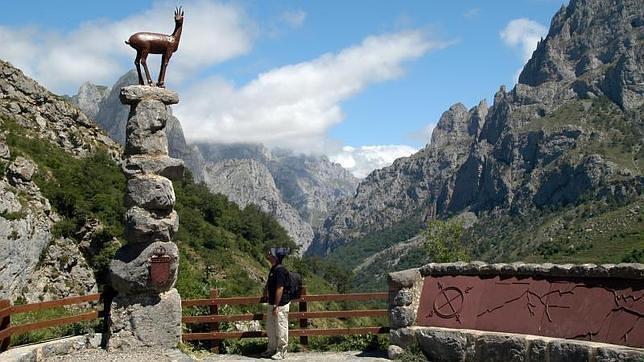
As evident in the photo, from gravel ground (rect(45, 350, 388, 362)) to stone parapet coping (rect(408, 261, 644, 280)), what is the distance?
1.81m

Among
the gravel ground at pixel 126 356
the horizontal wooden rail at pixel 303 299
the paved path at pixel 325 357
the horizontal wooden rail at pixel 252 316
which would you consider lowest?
the paved path at pixel 325 357

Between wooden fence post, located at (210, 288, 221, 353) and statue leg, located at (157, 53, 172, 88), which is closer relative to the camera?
wooden fence post, located at (210, 288, 221, 353)

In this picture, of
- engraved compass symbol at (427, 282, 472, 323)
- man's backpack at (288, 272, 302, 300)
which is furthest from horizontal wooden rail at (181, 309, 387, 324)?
engraved compass symbol at (427, 282, 472, 323)

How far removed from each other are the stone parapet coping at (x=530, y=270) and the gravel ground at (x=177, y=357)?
5.94ft

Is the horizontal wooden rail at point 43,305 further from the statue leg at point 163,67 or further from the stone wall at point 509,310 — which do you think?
the stone wall at point 509,310

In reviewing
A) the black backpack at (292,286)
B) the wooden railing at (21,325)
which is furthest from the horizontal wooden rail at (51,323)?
the black backpack at (292,286)

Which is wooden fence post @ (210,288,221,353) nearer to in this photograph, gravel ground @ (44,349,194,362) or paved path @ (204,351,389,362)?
paved path @ (204,351,389,362)

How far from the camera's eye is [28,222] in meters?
31.3

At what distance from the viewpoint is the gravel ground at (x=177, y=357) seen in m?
11.4

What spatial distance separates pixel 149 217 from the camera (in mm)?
12508

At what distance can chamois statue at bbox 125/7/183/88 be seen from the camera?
1308 cm

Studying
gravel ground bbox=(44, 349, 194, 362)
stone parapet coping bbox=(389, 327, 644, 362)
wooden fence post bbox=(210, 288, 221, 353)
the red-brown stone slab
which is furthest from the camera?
wooden fence post bbox=(210, 288, 221, 353)

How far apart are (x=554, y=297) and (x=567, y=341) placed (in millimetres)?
1032

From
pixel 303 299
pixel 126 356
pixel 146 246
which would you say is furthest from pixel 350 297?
pixel 126 356
